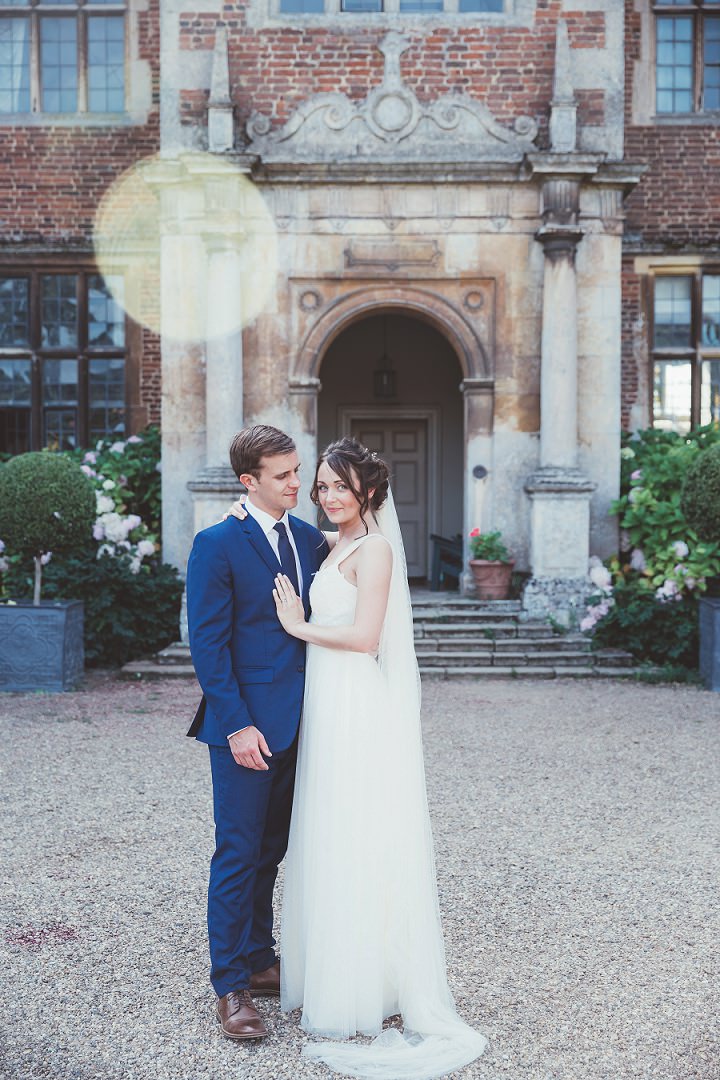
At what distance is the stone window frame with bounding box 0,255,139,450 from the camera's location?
503 inches

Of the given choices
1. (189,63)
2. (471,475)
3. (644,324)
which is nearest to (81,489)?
(471,475)

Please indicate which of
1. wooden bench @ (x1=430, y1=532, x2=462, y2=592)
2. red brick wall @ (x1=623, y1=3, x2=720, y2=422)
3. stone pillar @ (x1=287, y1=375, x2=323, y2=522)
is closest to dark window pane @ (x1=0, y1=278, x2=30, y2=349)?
stone pillar @ (x1=287, y1=375, x2=323, y2=522)

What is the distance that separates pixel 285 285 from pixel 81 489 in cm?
328

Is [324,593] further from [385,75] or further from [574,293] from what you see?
[385,75]

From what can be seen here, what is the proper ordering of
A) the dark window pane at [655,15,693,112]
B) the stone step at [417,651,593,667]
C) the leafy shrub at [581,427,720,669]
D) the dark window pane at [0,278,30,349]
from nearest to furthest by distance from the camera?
the stone step at [417,651,593,667], the leafy shrub at [581,427,720,669], the dark window pane at [655,15,693,112], the dark window pane at [0,278,30,349]

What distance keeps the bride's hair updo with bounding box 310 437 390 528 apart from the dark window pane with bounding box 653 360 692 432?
34.0 ft

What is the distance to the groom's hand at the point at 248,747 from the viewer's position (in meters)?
3.02

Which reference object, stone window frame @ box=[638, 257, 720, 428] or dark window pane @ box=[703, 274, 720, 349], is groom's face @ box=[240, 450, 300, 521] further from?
dark window pane @ box=[703, 274, 720, 349]

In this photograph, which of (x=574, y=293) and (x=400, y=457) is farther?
(x=400, y=457)

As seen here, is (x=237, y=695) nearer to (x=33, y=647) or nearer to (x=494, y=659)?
(x=33, y=647)

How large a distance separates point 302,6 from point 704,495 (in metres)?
6.56

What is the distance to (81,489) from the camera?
28.7 feet

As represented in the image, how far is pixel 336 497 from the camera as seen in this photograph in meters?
3.16

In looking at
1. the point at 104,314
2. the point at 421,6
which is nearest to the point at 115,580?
the point at 104,314
